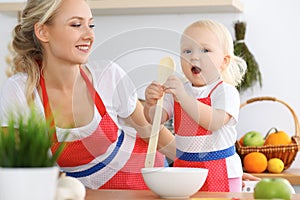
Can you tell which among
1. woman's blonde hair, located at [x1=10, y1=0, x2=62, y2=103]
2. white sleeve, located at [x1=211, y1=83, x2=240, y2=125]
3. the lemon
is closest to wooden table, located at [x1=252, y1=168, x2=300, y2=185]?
the lemon

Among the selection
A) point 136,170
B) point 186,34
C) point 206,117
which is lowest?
point 136,170

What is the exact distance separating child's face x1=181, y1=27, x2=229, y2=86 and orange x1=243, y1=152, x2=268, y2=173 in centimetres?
69

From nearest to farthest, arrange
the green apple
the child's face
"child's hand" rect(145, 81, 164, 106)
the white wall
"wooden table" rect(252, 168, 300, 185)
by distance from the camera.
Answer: the green apple < "child's hand" rect(145, 81, 164, 106) < the child's face < "wooden table" rect(252, 168, 300, 185) < the white wall

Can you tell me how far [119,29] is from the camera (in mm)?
3340

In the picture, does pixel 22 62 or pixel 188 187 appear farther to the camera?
pixel 22 62

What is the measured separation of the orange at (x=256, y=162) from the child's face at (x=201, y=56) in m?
0.69

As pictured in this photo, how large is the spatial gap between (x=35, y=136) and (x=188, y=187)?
61 centimetres

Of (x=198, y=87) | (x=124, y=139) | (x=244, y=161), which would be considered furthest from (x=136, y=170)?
(x=244, y=161)

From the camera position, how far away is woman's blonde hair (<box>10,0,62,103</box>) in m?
2.18

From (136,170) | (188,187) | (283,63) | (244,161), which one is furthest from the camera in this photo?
(283,63)

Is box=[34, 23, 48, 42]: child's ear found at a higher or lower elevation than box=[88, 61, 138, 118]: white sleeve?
higher

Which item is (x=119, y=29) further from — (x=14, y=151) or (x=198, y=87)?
(x=14, y=151)

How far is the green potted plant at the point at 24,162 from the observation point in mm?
1044

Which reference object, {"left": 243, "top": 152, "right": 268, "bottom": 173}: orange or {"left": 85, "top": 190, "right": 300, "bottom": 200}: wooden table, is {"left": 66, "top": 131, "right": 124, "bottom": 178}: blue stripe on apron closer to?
{"left": 85, "top": 190, "right": 300, "bottom": 200}: wooden table
